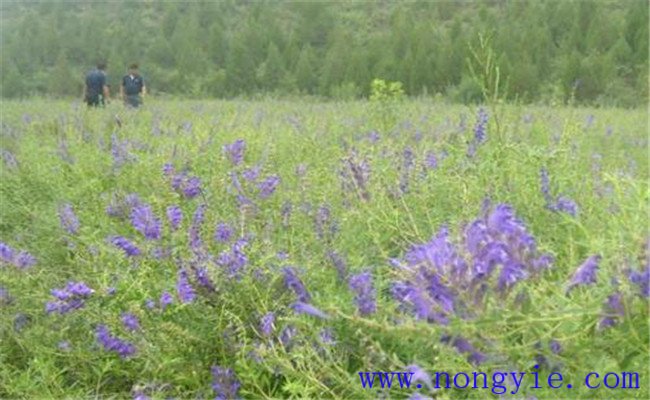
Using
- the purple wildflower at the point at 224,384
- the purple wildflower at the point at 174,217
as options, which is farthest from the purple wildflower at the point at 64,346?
the purple wildflower at the point at 224,384

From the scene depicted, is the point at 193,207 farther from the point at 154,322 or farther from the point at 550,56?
the point at 550,56

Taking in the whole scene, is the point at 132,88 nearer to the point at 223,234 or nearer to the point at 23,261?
Result: the point at 23,261

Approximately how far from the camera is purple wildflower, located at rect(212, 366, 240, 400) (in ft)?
7.15

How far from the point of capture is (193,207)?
3.35m

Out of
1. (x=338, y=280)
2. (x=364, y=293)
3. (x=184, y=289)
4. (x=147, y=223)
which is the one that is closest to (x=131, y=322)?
(x=184, y=289)

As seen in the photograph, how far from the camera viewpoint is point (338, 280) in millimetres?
2383

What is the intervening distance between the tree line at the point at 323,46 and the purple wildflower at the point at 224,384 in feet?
54.2

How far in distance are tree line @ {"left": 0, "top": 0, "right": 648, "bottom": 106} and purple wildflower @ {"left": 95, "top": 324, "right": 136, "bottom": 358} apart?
1647 centimetres

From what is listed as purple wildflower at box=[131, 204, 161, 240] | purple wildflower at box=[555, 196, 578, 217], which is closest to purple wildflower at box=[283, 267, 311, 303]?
purple wildflower at box=[131, 204, 161, 240]

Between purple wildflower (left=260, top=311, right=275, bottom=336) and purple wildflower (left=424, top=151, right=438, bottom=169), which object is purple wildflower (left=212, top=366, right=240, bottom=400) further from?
purple wildflower (left=424, top=151, right=438, bottom=169)

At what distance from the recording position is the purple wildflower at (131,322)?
2297 mm

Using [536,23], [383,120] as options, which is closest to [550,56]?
[536,23]

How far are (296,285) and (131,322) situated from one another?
511mm

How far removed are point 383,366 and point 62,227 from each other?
1.98m
